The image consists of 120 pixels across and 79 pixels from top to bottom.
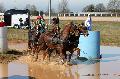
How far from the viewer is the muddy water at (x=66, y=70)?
1474 cm

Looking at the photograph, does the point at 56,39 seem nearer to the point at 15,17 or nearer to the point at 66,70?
the point at 66,70

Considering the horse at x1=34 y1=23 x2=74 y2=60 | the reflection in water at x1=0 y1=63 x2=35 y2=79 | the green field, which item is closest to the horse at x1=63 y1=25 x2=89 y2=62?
the horse at x1=34 y1=23 x2=74 y2=60

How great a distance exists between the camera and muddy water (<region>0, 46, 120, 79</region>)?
14742mm

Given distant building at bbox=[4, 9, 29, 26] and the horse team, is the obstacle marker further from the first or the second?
distant building at bbox=[4, 9, 29, 26]

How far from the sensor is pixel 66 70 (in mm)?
16281

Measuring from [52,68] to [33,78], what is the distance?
2757 millimetres

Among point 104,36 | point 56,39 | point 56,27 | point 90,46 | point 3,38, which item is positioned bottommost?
point 104,36

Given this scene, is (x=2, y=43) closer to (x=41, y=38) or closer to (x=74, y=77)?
(x=41, y=38)

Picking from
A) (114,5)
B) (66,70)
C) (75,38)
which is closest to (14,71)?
(66,70)

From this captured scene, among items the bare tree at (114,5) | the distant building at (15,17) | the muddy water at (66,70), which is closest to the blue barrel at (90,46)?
the muddy water at (66,70)

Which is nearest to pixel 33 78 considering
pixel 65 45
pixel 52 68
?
pixel 52 68

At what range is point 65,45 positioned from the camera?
17859 mm

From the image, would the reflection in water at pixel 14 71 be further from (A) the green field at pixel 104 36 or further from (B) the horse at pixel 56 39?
(A) the green field at pixel 104 36

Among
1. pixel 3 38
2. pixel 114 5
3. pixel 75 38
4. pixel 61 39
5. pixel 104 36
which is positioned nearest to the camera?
pixel 75 38
